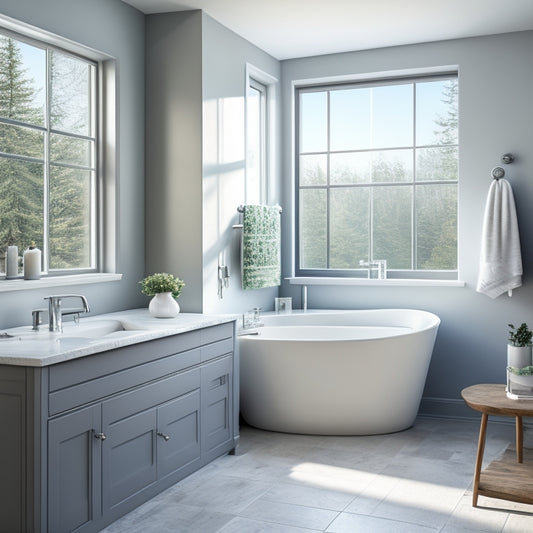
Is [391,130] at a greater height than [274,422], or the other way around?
[391,130]

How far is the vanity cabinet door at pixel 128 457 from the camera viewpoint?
2865 mm

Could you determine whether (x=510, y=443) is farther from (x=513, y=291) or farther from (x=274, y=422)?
(x=274, y=422)

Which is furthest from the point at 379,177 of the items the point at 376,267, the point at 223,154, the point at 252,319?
the point at 252,319

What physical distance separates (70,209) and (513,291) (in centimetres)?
294

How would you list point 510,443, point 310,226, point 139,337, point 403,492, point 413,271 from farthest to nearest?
point 310,226, point 413,271, point 510,443, point 403,492, point 139,337

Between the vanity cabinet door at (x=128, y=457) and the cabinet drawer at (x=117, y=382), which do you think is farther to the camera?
the vanity cabinet door at (x=128, y=457)

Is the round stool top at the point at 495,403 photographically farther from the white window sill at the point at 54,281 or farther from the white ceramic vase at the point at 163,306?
the white window sill at the point at 54,281

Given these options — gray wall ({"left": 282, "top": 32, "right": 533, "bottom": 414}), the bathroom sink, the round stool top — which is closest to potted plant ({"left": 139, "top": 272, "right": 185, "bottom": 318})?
the bathroom sink

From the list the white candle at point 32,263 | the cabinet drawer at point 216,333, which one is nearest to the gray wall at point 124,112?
the white candle at point 32,263

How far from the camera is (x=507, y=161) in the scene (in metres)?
4.68

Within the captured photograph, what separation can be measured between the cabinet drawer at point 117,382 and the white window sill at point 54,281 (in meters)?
0.70

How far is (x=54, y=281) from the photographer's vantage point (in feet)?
11.5

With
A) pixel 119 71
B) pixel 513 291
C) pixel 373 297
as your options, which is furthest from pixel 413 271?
pixel 119 71

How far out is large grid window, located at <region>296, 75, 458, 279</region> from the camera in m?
5.05
